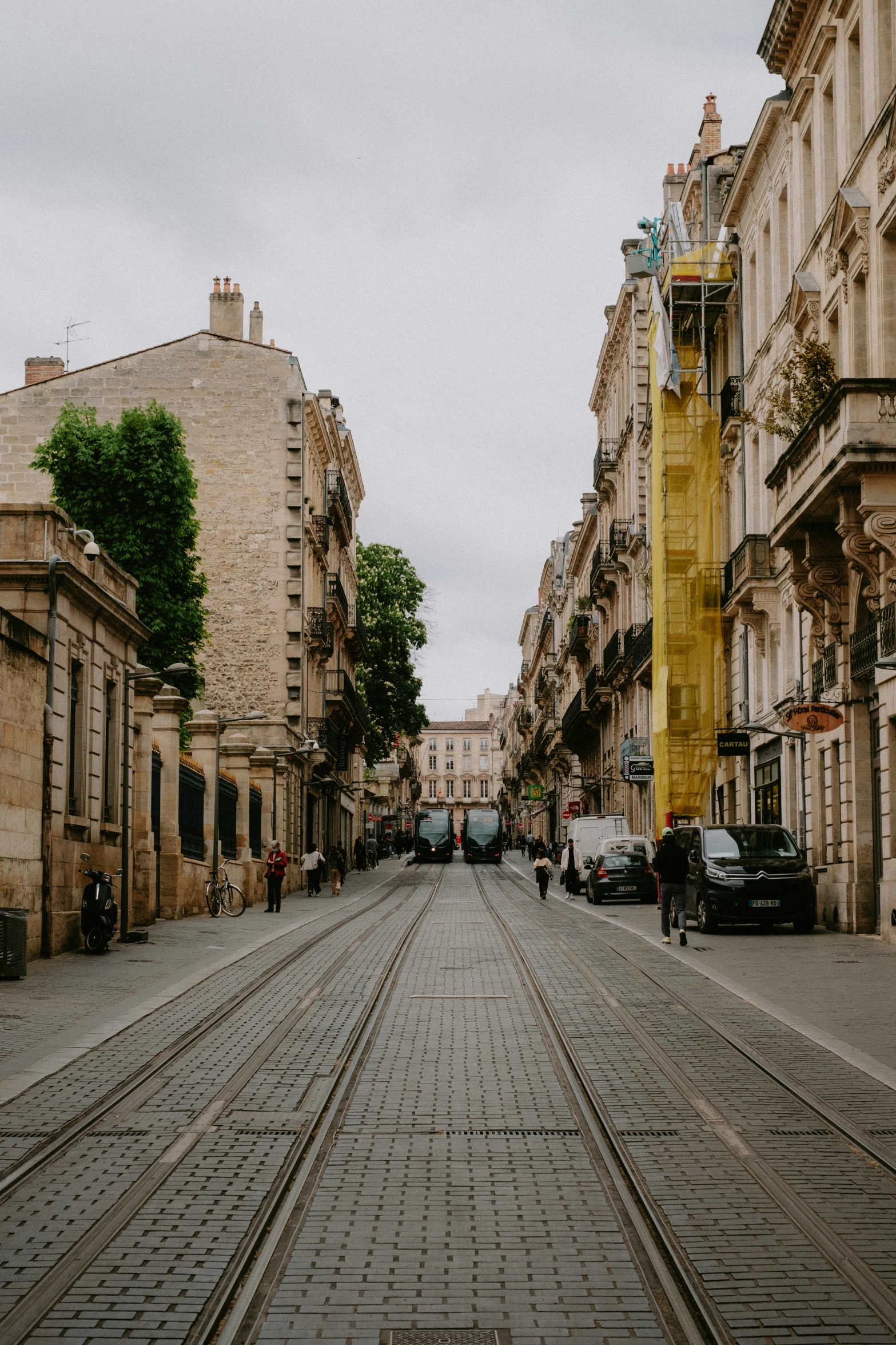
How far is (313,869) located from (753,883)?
65.6ft

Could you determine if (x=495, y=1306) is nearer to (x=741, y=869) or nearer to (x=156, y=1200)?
(x=156, y=1200)

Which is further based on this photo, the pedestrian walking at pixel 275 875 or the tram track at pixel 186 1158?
the pedestrian walking at pixel 275 875

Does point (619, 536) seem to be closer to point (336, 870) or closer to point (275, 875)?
point (336, 870)

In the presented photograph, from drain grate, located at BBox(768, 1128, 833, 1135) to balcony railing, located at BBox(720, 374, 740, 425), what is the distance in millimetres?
27402

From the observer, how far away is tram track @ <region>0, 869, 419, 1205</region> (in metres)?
8.09

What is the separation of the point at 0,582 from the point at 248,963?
19.4 ft

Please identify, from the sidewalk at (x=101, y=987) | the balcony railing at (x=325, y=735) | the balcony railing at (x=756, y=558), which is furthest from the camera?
the balcony railing at (x=325, y=735)

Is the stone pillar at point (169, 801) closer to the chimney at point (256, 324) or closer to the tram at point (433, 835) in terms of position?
the chimney at point (256, 324)

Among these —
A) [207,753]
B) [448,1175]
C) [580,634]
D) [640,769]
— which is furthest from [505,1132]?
[580,634]

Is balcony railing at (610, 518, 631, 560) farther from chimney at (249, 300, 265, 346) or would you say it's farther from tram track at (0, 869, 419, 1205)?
tram track at (0, 869, 419, 1205)

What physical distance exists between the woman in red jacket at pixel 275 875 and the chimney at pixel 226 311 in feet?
84.9

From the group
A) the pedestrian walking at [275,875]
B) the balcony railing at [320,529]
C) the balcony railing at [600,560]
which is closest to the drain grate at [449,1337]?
the pedestrian walking at [275,875]

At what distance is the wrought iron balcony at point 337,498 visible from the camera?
194ft

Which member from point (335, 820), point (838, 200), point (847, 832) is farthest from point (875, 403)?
point (335, 820)
